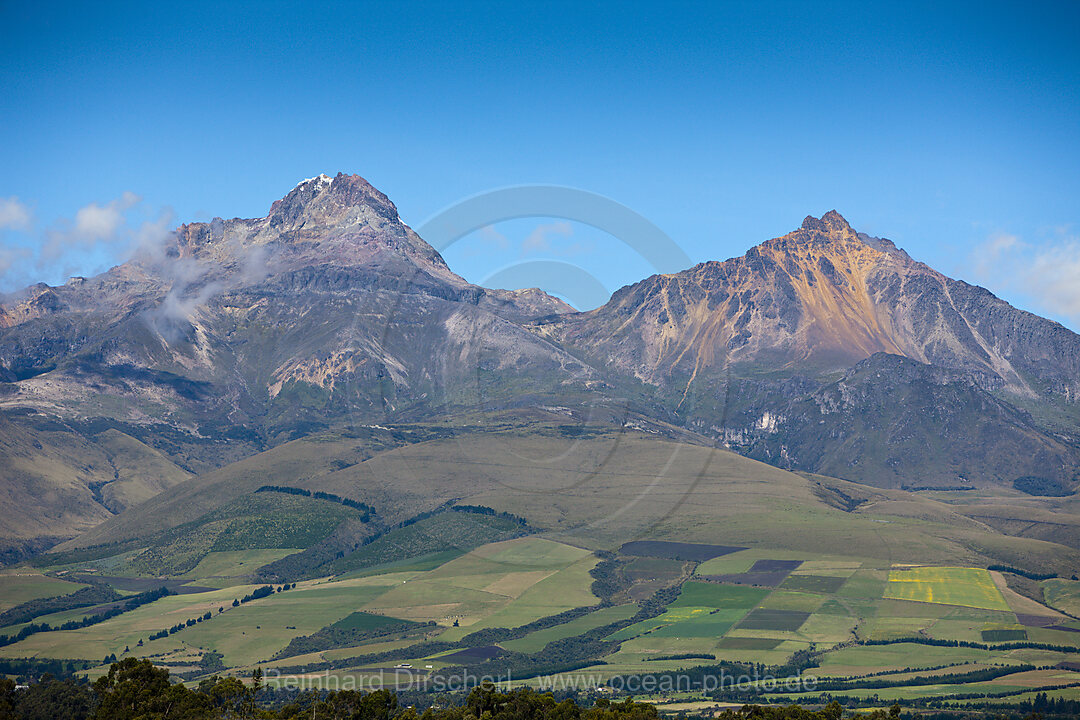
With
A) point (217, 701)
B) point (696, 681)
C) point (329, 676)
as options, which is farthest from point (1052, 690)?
point (217, 701)

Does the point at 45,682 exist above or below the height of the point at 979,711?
above

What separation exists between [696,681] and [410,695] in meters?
50.6

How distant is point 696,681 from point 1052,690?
190ft

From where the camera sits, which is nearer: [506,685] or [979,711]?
[979,711]

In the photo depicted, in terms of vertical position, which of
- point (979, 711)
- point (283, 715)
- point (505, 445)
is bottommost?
point (979, 711)

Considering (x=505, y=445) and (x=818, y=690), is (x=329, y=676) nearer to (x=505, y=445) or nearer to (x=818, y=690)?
(x=505, y=445)

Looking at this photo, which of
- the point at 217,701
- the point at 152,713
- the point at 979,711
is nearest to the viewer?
the point at 152,713

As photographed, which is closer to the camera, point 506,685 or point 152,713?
point 152,713

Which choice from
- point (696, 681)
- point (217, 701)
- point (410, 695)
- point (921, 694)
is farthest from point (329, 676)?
point (921, 694)

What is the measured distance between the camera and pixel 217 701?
115438mm

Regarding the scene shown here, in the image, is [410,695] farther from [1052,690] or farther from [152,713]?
[1052,690]

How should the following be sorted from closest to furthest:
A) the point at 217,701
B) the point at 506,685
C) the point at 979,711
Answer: the point at 217,701 → the point at 979,711 → the point at 506,685

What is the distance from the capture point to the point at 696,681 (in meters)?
192

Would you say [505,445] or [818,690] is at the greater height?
[505,445]
